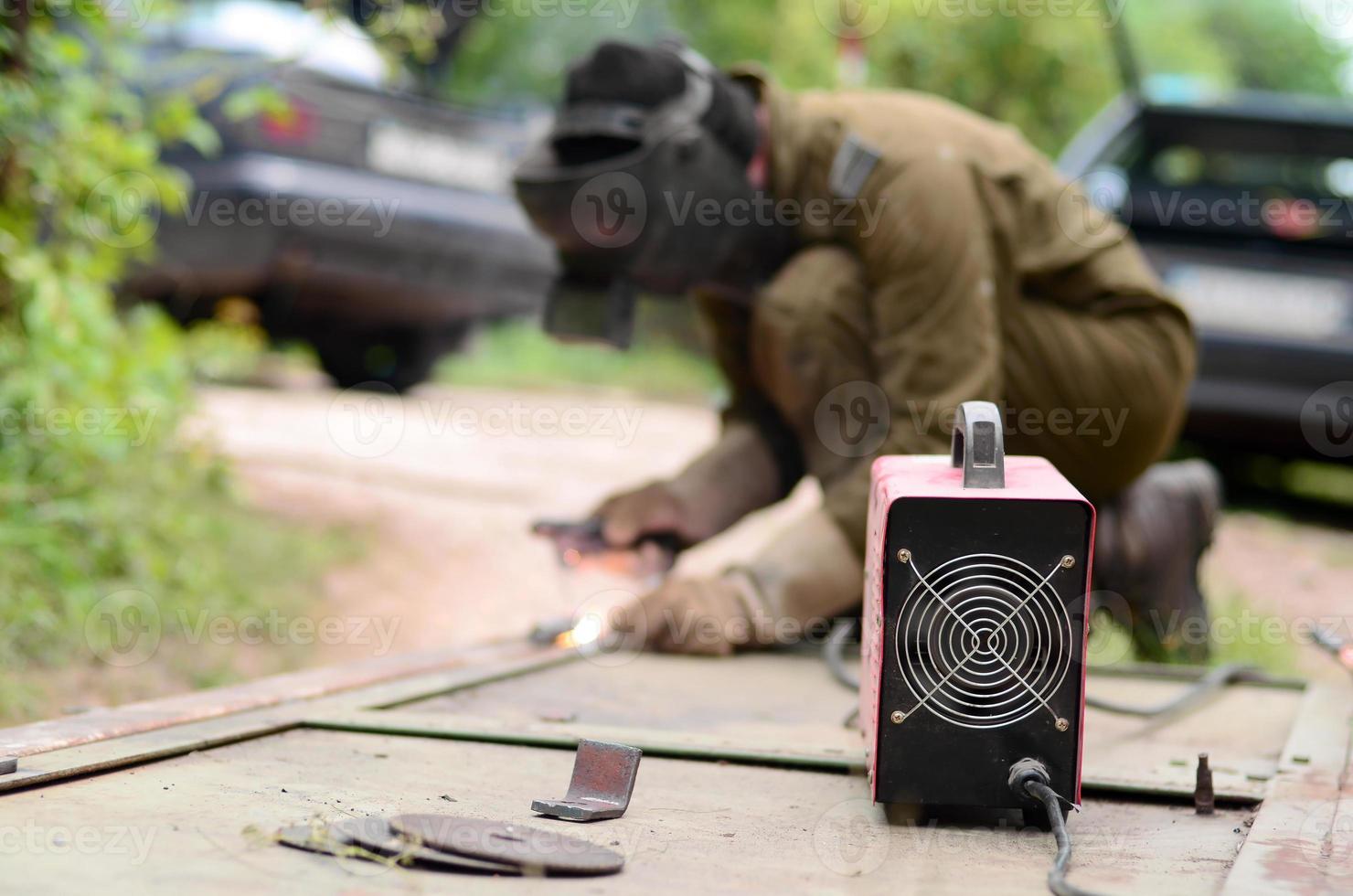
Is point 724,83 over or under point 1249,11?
under

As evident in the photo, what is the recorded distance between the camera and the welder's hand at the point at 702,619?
2730 mm

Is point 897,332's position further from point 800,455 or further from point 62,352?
point 62,352

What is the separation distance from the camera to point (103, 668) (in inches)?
113

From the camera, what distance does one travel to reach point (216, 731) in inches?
72.4

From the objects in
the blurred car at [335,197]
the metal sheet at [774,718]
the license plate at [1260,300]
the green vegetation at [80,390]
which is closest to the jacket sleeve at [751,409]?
the metal sheet at [774,718]

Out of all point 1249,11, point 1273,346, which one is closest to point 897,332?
point 1273,346

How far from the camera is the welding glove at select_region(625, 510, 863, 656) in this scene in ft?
8.97

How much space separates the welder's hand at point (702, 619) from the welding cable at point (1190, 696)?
0.63 m

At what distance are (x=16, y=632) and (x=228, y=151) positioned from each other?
2613 millimetres

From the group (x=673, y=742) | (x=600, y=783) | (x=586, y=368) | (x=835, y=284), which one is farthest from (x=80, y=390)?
(x=586, y=368)

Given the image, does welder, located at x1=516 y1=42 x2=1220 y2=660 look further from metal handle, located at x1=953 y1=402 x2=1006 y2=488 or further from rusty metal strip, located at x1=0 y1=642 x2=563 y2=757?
metal handle, located at x1=953 y1=402 x2=1006 y2=488

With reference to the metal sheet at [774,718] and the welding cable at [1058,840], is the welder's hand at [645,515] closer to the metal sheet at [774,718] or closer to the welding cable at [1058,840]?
the metal sheet at [774,718]

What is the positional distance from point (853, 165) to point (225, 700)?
4.93 feet

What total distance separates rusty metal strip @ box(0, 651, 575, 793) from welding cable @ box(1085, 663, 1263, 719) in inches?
37.9
